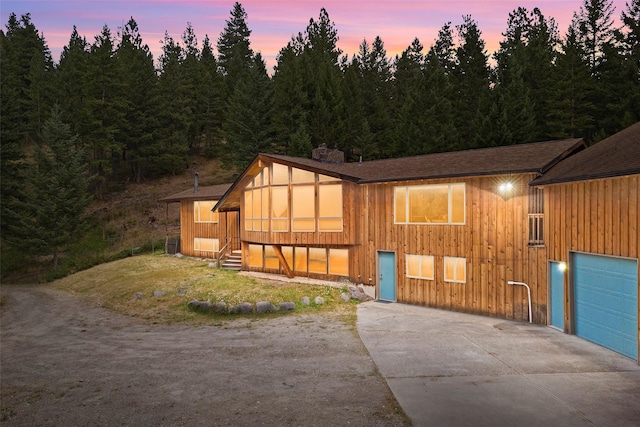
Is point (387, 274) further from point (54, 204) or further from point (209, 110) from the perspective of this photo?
point (209, 110)

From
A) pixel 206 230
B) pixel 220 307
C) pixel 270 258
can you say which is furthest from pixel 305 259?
pixel 206 230

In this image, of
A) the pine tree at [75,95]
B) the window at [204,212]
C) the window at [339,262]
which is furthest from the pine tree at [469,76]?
the pine tree at [75,95]

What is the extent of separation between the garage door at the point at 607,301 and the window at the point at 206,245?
2362 centimetres

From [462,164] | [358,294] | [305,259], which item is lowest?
[358,294]

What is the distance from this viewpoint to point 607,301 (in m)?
12.3

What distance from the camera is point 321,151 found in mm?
26547

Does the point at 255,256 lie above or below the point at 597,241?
below

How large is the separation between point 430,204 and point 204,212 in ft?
63.6

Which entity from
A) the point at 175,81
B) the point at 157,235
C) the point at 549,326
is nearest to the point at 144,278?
the point at 157,235

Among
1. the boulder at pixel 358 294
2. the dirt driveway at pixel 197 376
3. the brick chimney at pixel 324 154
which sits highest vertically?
the brick chimney at pixel 324 154

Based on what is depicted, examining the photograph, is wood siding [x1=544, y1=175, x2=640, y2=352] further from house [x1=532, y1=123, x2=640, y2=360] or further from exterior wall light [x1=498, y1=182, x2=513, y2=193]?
exterior wall light [x1=498, y1=182, x2=513, y2=193]

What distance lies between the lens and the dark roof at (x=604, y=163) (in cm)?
1120

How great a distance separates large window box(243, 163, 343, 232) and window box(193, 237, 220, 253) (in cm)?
729

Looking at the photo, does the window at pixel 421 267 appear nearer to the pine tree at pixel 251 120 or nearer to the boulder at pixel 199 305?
the boulder at pixel 199 305
